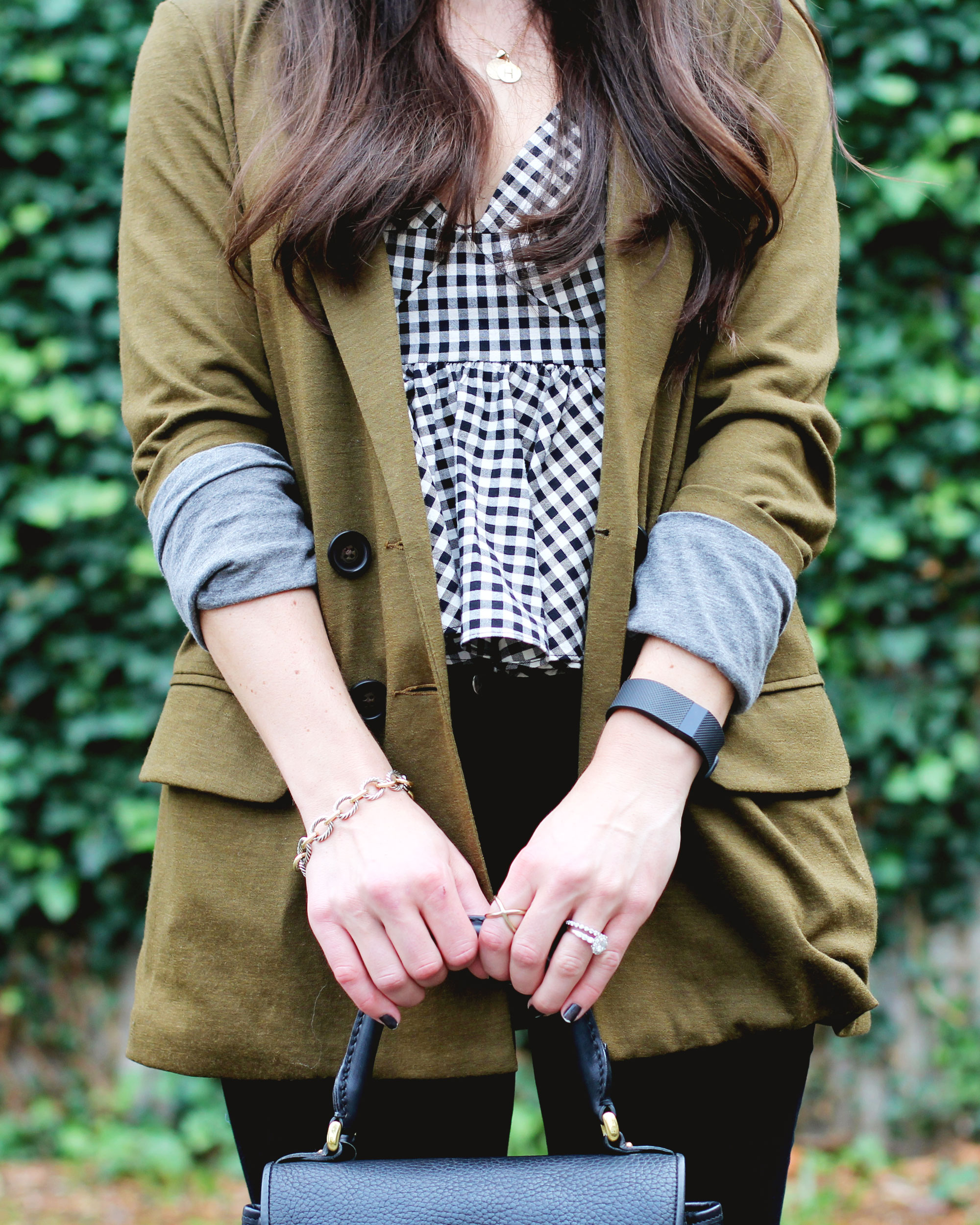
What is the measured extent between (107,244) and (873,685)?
2436 millimetres

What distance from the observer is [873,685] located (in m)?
3.02

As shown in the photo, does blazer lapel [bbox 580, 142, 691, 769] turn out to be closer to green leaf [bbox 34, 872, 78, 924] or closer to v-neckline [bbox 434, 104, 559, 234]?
v-neckline [bbox 434, 104, 559, 234]

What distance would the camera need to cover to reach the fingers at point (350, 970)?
1.09 meters

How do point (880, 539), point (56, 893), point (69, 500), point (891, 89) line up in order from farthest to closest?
point (56, 893), point (69, 500), point (880, 539), point (891, 89)

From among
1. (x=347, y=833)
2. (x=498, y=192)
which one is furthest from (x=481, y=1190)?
(x=498, y=192)

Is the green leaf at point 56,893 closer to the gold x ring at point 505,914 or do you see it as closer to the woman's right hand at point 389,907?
the woman's right hand at point 389,907

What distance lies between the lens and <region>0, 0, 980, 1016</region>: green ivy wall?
9.32 feet

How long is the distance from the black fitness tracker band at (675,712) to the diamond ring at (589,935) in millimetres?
212

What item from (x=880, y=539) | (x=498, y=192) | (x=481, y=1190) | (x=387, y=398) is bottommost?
(x=880, y=539)

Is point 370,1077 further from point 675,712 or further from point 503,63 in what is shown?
point 503,63

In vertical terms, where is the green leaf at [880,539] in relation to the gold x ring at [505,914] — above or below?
below

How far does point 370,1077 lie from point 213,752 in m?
0.39

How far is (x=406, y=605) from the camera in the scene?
46.7 inches

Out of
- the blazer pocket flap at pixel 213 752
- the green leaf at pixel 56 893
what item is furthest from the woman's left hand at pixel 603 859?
the green leaf at pixel 56 893
